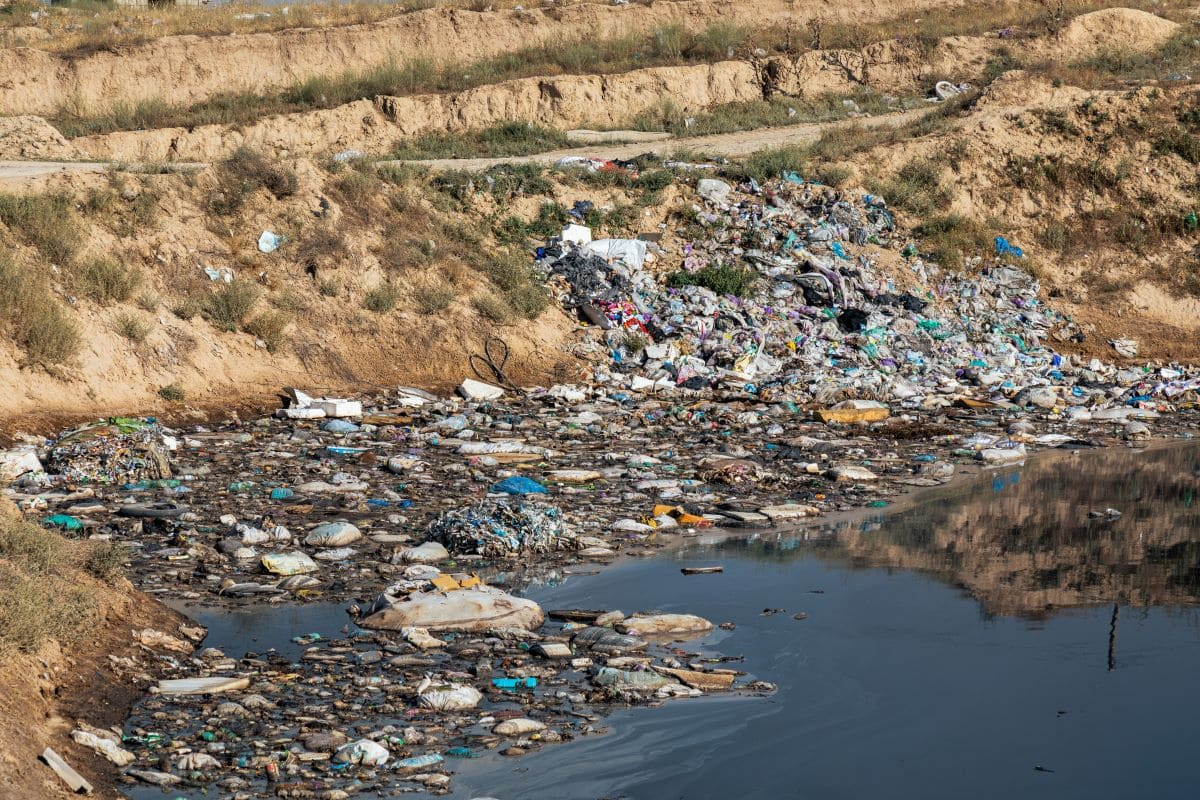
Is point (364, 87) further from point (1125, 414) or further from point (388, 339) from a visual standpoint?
point (1125, 414)

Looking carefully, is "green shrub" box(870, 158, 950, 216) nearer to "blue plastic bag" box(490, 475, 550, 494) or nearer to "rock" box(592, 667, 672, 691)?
"blue plastic bag" box(490, 475, 550, 494)

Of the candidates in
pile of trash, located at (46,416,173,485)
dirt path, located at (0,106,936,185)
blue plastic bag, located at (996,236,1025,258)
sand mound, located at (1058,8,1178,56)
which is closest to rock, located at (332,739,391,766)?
pile of trash, located at (46,416,173,485)

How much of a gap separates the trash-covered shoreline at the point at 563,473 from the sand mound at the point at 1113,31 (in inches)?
309

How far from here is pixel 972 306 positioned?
15438 millimetres

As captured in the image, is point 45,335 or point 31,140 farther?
point 31,140

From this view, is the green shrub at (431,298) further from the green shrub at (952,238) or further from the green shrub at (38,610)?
the green shrub at (38,610)

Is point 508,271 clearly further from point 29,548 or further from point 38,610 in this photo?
→ point 38,610

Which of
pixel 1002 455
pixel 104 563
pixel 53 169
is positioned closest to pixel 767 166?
pixel 1002 455

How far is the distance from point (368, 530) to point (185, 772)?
3277 mm

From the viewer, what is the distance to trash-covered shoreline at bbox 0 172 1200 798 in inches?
197

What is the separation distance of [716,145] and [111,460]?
1228cm

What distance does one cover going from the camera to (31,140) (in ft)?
55.6

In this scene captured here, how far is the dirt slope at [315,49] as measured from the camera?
20688 mm

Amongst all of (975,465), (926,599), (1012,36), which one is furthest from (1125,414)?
(1012,36)
